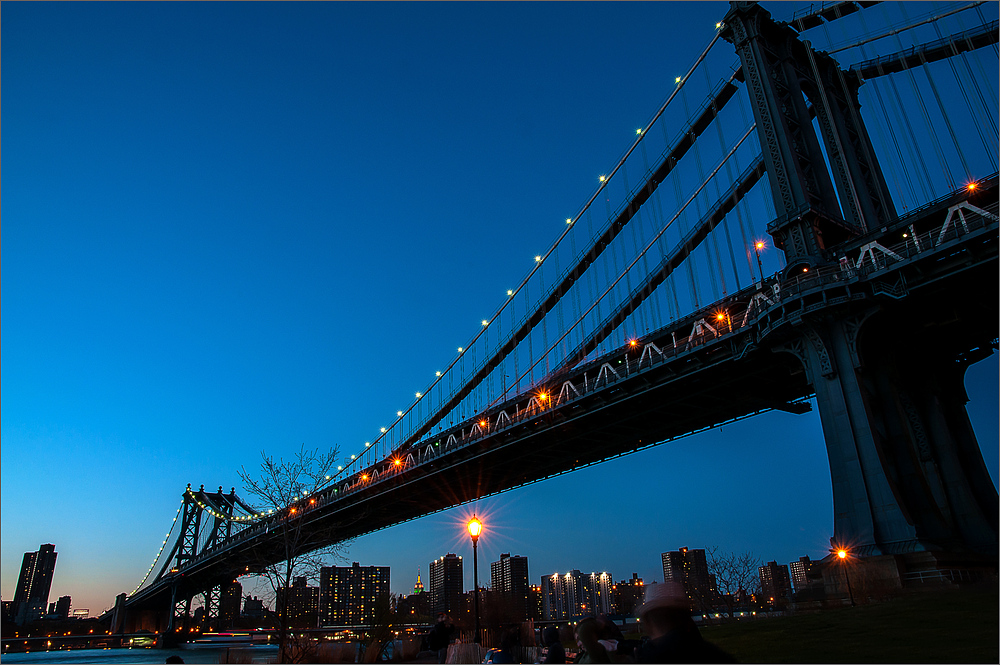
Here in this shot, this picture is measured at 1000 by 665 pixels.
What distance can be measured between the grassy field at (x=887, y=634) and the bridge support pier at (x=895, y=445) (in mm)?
4159

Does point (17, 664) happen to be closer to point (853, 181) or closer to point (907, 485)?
point (907, 485)

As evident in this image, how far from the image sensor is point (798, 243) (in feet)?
90.5

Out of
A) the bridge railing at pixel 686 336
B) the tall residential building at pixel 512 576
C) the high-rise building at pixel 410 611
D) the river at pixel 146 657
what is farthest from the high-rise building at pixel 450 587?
the bridge railing at pixel 686 336

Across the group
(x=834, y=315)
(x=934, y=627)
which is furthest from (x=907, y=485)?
(x=934, y=627)

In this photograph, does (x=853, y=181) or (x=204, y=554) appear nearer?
(x=853, y=181)

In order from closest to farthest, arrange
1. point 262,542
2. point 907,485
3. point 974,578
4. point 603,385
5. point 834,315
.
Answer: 1. point 974,578
2. point 907,485
3. point 834,315
4. point 603,385
5. point 262,542

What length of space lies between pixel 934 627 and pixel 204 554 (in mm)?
85344

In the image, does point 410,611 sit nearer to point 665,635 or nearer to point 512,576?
point 665,635

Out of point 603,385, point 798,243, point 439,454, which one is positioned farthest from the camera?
point 439,454

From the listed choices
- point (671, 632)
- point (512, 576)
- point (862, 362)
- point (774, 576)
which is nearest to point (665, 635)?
point (671, 632)

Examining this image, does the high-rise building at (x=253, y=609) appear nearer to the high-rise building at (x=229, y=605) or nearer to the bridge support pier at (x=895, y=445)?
the high-rise building at (x=229, y=605)

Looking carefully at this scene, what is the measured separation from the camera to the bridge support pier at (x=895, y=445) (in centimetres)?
2184

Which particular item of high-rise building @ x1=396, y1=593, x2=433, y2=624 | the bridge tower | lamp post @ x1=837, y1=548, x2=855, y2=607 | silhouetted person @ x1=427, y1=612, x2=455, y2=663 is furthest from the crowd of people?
high-rise building @ x1=396, y1=593, x2=433, y2=624

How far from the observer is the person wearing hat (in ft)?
13.4
